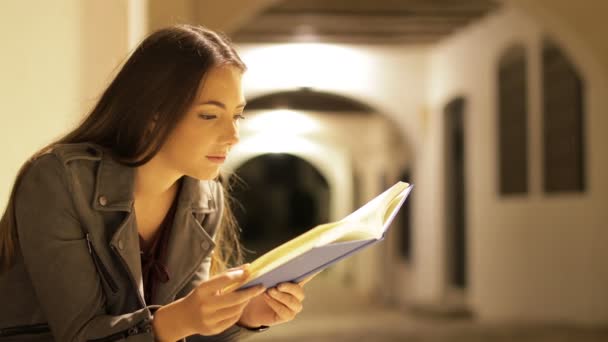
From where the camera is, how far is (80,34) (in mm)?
3025

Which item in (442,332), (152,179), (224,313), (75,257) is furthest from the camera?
(442,332)

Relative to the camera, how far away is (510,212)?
11008mm

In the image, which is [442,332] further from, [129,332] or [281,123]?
[281,123]

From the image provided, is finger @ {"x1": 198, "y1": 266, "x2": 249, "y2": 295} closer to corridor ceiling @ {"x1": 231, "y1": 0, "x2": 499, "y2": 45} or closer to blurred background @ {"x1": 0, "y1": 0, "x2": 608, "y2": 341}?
blurred background @ {"x1": 0, "y1": 0, "x2": 608, "y2": 341}

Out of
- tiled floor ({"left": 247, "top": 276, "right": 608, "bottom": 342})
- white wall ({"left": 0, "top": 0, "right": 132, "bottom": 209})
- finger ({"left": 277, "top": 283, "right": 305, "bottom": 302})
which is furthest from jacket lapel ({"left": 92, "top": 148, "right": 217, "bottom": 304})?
tiled floor ({"left": 247, "top": 276, "right": 608, "bottom": 342})

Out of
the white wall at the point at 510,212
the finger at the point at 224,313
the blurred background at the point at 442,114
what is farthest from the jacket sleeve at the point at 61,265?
the white wall at the point at 510,212

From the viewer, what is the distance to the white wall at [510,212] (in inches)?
344

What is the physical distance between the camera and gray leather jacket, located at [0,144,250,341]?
1813 millimetres

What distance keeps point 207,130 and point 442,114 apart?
39.2ft

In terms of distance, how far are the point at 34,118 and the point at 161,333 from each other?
121cm

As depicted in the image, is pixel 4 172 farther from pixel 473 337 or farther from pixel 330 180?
pixel 330 180

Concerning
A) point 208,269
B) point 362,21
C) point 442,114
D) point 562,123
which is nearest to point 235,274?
point 208,269

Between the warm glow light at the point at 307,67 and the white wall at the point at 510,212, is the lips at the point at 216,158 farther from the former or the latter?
the warm glow light at the point at 307,67

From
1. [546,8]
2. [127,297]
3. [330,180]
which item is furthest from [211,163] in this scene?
[330,180]
